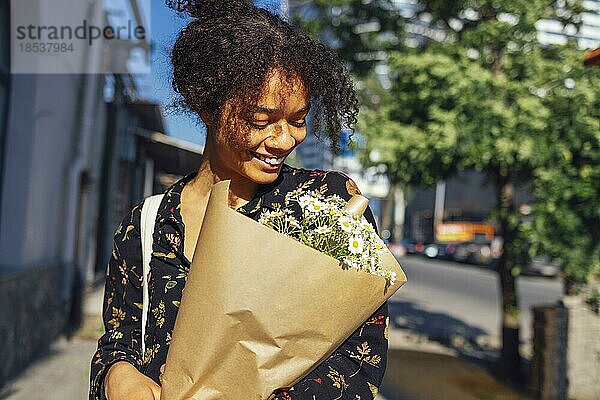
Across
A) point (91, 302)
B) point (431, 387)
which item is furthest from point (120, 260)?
point (91, 302)

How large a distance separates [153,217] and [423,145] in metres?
5.89

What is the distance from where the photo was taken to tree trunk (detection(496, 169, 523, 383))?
7859 millimetres

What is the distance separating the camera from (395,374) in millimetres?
8086

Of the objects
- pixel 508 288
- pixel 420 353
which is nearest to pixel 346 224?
pixel 508 288

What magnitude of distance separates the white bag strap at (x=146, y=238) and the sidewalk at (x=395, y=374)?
4.10 meters

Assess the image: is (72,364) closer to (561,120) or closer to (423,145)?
(423,145)

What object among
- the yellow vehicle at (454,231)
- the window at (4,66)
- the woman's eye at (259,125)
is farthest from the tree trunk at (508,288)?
the yellow vehicle at (454,231)

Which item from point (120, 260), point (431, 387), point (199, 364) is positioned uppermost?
point (120, 260)

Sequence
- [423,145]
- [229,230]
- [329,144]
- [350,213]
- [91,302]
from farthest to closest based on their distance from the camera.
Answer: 1. [91,302]
2. [423,145]
3. [329,144]
4. [350,213]
5. [229,230]

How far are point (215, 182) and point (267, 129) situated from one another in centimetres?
24

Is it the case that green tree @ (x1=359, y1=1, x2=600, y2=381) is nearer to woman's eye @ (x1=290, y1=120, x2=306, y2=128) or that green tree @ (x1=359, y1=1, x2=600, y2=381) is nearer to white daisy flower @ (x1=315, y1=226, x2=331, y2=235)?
woman's eye @ (x1=290, y1=120, x2=306, y2=128)

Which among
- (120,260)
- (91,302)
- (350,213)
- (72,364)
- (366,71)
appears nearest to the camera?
(350,213)

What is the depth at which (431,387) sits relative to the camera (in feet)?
24.9

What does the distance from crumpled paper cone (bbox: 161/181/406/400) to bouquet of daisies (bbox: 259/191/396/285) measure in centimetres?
4
